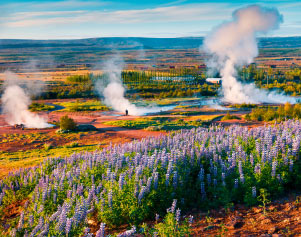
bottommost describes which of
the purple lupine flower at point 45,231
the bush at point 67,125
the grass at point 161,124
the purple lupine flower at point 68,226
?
the grass at point 161,124

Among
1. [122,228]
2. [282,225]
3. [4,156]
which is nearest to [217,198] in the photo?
[282,225]

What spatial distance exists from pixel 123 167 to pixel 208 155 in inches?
87.6

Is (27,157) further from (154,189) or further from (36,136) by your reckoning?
(154,189)

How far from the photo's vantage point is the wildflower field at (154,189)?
5789 millimetres

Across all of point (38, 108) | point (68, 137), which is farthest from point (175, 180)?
point (38, 108)

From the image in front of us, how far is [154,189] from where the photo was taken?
666 centimetres

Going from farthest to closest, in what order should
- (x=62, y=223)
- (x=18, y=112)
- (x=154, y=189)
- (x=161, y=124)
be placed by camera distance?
(x=18, y=112), (x=161, y=124), (x=154, y=189), (x=62, y=223)

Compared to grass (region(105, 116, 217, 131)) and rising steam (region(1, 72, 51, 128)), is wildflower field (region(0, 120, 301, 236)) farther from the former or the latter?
rising steam (region(1, 72, 51, 128))

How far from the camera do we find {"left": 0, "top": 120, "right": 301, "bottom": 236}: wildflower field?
5789 millimetres

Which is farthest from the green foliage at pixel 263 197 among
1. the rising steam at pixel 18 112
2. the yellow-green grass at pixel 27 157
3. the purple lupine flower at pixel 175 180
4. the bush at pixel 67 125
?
the rising steam at pixel 18 112

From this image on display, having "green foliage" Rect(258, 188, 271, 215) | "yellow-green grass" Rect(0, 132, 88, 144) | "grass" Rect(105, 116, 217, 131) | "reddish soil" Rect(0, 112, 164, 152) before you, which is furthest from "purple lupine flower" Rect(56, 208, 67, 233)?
"grass" Rect(105, 116, 217, 131)

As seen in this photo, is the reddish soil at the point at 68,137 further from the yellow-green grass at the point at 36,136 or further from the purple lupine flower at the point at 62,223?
the purple lupine flower at the point at 62,223

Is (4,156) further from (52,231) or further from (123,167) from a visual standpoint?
(52,231)

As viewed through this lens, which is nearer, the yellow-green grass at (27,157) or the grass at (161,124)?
the yellow-green grass at (27,157)
